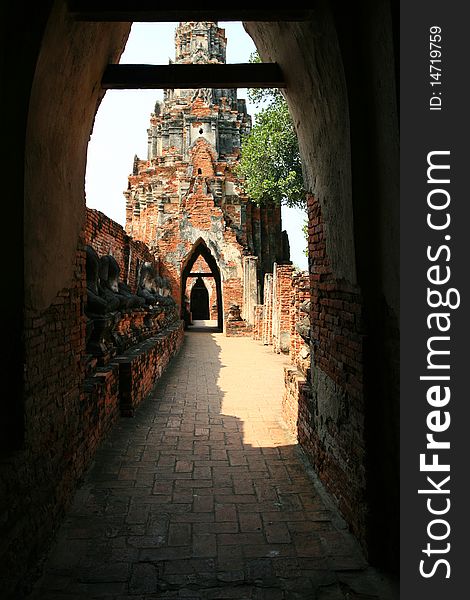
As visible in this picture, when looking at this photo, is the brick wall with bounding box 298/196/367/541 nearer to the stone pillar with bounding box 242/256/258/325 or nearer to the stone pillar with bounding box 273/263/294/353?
the stone pillar with bounding box 273/263/294/353

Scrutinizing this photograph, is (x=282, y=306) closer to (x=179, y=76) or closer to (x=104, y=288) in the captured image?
(x=104, y=288)

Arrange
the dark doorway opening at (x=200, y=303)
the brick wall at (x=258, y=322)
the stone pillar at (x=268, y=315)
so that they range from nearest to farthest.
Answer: the stone pillar at (x=268, y=315) < the brick wall at (x=258, y=322) < the dark doorway opening at (x=200, y=303)

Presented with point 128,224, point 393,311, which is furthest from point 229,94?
point 393,311

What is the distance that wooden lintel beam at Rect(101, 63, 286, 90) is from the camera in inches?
158

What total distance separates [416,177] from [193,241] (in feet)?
61.2

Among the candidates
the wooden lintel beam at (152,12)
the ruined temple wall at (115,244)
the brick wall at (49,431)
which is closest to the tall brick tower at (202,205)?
the ruined temple wall at (115,244)

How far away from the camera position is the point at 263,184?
65.1 feet

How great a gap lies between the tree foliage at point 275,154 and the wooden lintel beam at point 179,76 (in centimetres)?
1527

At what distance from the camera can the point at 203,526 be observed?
3.43 meters

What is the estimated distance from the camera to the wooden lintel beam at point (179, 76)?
4.01m

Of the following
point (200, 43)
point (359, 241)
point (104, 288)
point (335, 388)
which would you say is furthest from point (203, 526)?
point (200, 43)

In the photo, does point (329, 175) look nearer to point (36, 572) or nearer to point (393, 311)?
point (393, 311)

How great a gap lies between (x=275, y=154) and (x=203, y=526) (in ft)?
58.8

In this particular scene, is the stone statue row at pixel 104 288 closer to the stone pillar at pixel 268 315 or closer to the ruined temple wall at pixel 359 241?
the ruined temple wall at pixel 359 241
